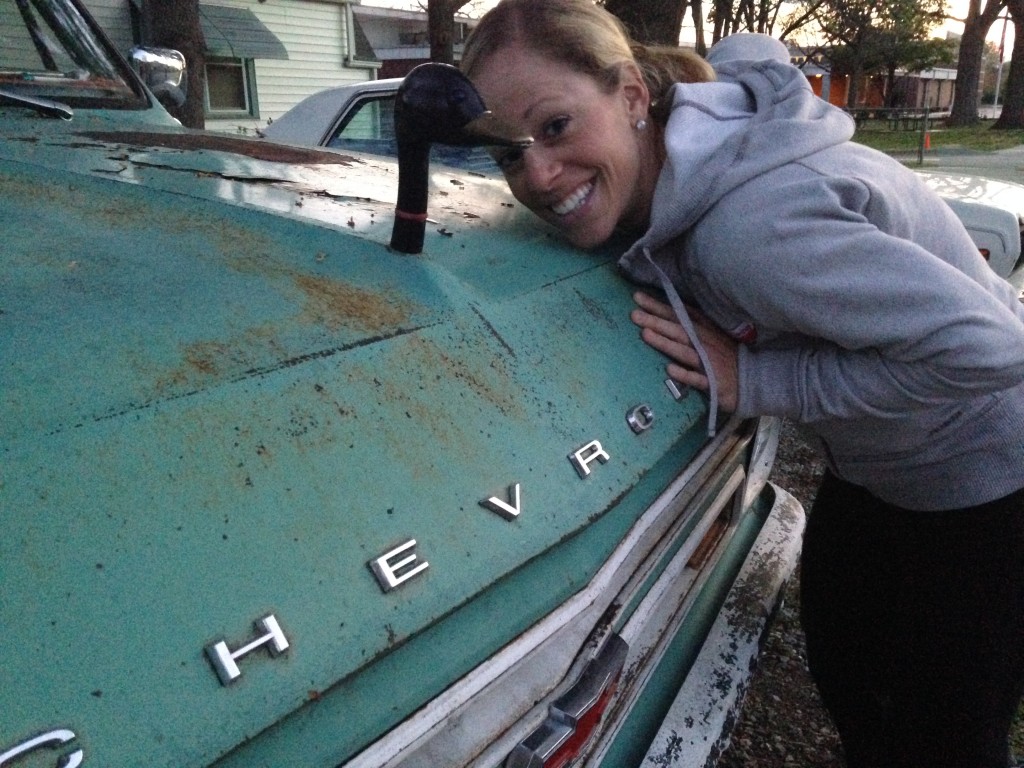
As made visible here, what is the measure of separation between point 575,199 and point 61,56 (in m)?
1.79

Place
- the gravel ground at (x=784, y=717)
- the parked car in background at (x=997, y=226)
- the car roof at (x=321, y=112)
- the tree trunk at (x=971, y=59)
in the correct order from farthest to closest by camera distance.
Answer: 1. the tree trunk at (x=971, y=59)
2. the car roof at (x=321, y=112)
3. the parked car in background at (x=997, y=226)
4. the gravel ground at (x=784, y=717)

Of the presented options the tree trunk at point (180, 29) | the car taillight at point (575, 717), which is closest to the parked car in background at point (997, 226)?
the car taillight at point (575, 717)

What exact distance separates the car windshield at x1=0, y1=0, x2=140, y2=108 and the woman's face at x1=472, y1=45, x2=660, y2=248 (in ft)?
4.62

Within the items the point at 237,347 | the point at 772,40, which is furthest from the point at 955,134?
the point at 237,347

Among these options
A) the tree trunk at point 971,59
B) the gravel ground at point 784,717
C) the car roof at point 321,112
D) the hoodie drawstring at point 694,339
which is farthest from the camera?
the tree trunk at point 971,59

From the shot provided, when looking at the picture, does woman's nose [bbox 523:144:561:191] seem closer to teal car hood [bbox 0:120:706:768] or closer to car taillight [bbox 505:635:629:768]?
teal car hood [bbox 0:120:706:768]

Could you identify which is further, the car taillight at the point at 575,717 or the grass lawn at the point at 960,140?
the grass lawn at the point at 960,140

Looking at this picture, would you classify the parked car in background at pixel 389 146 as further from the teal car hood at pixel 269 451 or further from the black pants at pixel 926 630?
the teal car hood at pixel 269 451

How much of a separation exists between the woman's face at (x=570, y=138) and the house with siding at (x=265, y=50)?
13.9 meters

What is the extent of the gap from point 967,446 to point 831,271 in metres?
0.55

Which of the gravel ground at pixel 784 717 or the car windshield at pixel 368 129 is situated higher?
the car windshield at pixel 368 129

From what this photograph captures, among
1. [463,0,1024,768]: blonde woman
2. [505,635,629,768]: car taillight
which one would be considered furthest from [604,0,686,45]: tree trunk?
[505,635,629,768]: car taillight

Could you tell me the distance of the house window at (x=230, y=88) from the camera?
15484mm

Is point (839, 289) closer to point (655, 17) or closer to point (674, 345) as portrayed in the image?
point (674, 345)
